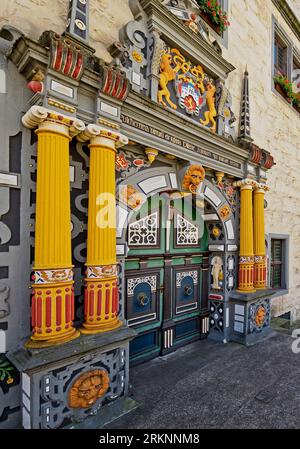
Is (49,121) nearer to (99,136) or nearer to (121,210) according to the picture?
(99,136)

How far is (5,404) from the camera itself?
226cm

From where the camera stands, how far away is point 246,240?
185 inches

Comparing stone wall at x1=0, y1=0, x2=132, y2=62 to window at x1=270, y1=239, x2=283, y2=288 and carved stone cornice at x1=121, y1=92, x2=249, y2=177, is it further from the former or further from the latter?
window at x1=270, y1=239, x2=283, y2=288

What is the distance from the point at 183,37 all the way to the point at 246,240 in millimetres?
3371

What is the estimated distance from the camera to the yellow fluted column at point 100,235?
263 centimetres

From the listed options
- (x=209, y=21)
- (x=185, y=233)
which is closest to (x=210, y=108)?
(x=209, y=21)

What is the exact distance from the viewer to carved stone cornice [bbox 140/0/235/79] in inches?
132

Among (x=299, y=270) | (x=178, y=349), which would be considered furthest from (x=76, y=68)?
(x=299, y=270)

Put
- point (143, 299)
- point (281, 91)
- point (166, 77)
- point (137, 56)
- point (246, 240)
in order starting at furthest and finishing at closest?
point (281, 91) → point (246, 240) → point (143, 299) → point (166, 77) → point (137, 56)

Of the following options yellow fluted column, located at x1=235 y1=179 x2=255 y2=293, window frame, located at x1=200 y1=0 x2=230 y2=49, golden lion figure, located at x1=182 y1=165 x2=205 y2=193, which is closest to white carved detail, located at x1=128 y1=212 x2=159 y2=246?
golden lion figure, located at x1=182 y1=165 x2=205 y2=193

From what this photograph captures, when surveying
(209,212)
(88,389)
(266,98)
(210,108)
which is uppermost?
(266,98)

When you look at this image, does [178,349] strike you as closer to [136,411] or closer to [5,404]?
[136,411]

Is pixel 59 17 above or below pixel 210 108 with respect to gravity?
above

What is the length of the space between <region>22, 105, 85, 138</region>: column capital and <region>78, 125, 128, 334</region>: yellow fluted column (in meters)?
0.17
